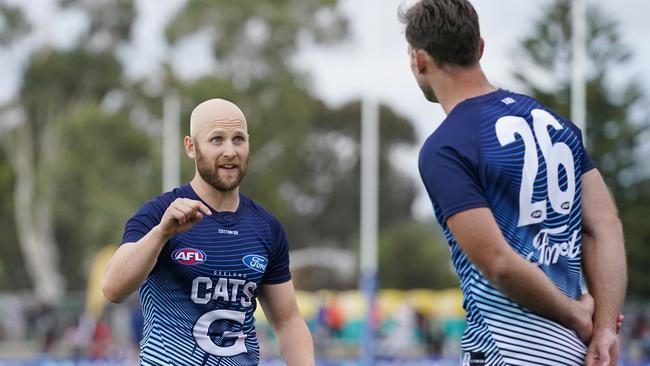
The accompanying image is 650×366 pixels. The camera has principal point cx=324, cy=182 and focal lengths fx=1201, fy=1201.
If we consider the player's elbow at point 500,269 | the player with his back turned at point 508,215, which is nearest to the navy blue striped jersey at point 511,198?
the player with his back turned at point 508,215

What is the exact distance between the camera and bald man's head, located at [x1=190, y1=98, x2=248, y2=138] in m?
5.01

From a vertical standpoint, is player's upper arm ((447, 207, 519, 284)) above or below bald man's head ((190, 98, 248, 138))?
below

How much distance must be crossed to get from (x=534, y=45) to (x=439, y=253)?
109ft

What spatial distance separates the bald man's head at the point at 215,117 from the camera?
5012 mm

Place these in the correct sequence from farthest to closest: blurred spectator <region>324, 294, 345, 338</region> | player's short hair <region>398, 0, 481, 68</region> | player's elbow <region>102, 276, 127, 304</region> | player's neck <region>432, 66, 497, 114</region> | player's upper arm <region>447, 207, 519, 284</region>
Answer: blurred spectator <region>324, 294, 345, 338</region> → player's elbow <region>102, 276, 127, 304</region> → player's neck <region>432, 66, 497, 114</region> → player's short hair <region>398, 0, 481, 68</region> → player's upper arm <region>447, 207, 519, 284</region>

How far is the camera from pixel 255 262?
505 centimetres

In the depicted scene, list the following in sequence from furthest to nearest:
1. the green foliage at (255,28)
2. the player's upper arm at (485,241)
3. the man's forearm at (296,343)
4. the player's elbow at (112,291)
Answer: the green foliage at (255,28)
the man's forearm at (296,343)
the player's elbow at (112,291)
the player's upper arm at (485,241)

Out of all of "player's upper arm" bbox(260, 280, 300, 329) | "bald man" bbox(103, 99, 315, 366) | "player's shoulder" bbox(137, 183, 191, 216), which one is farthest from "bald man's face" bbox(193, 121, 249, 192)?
"player's upper arm" bbox(260, 280, 300, 329)

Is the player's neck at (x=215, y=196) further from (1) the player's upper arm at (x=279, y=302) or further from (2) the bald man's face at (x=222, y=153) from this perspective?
(1) the player's upper arm at (x=279, y=302)

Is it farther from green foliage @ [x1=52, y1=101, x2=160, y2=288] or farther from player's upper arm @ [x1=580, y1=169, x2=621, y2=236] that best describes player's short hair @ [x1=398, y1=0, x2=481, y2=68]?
green foliage @ [x1=52, y1=101, x2=160, y2=288]

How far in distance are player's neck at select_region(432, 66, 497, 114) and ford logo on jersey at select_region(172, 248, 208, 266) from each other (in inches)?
59.5

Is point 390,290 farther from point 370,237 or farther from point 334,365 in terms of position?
point 334,365

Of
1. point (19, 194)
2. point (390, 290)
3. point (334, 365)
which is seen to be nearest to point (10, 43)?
point (19, 194)

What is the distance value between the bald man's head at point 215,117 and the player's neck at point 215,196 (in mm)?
218
